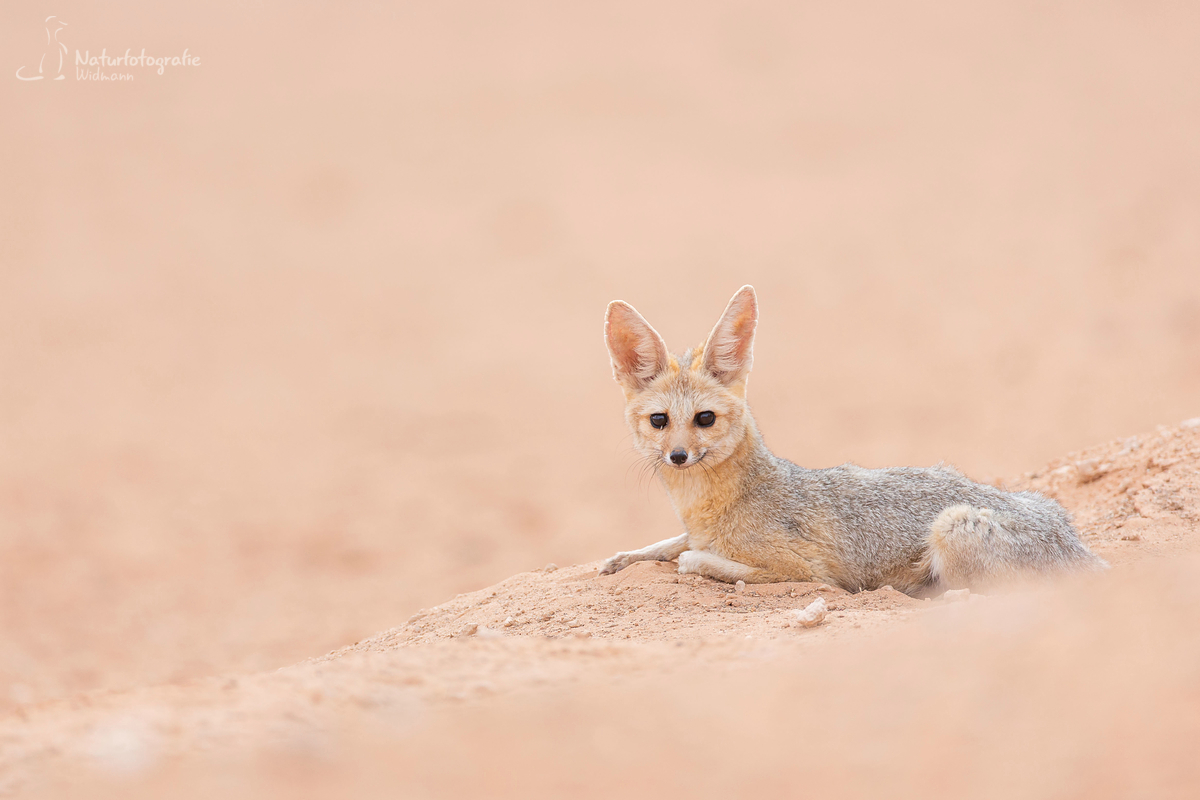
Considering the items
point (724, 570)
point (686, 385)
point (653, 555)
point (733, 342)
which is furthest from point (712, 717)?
point (733, 342)

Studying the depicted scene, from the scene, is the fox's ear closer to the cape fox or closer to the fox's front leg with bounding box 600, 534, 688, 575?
the cape fox

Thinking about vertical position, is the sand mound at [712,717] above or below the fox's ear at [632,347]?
below

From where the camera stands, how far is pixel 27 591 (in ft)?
41.0

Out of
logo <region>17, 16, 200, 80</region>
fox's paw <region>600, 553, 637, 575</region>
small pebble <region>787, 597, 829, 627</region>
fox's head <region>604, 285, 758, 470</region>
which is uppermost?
logo <region>17, 16, 200, 80</region>

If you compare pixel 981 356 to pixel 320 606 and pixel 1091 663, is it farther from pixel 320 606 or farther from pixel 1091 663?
pixel 1091 663

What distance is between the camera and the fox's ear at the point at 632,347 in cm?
655

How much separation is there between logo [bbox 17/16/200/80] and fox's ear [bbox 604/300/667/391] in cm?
2497

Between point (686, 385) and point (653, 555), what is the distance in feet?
3.94

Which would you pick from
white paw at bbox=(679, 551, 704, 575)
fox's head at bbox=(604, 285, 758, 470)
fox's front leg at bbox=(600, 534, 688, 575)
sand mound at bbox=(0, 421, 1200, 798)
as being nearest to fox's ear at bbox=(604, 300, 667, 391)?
fox's head at bbox=(604, 285, 758, 470)

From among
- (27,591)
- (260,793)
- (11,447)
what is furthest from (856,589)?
(11,447)

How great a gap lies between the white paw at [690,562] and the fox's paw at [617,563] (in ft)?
1.74

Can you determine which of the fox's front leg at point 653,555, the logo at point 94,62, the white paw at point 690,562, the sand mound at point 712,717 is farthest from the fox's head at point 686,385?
the logo at point 94,62

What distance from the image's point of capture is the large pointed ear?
643 cm

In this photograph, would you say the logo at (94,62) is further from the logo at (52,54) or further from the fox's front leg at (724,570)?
the fox's front leg at (724,570)
